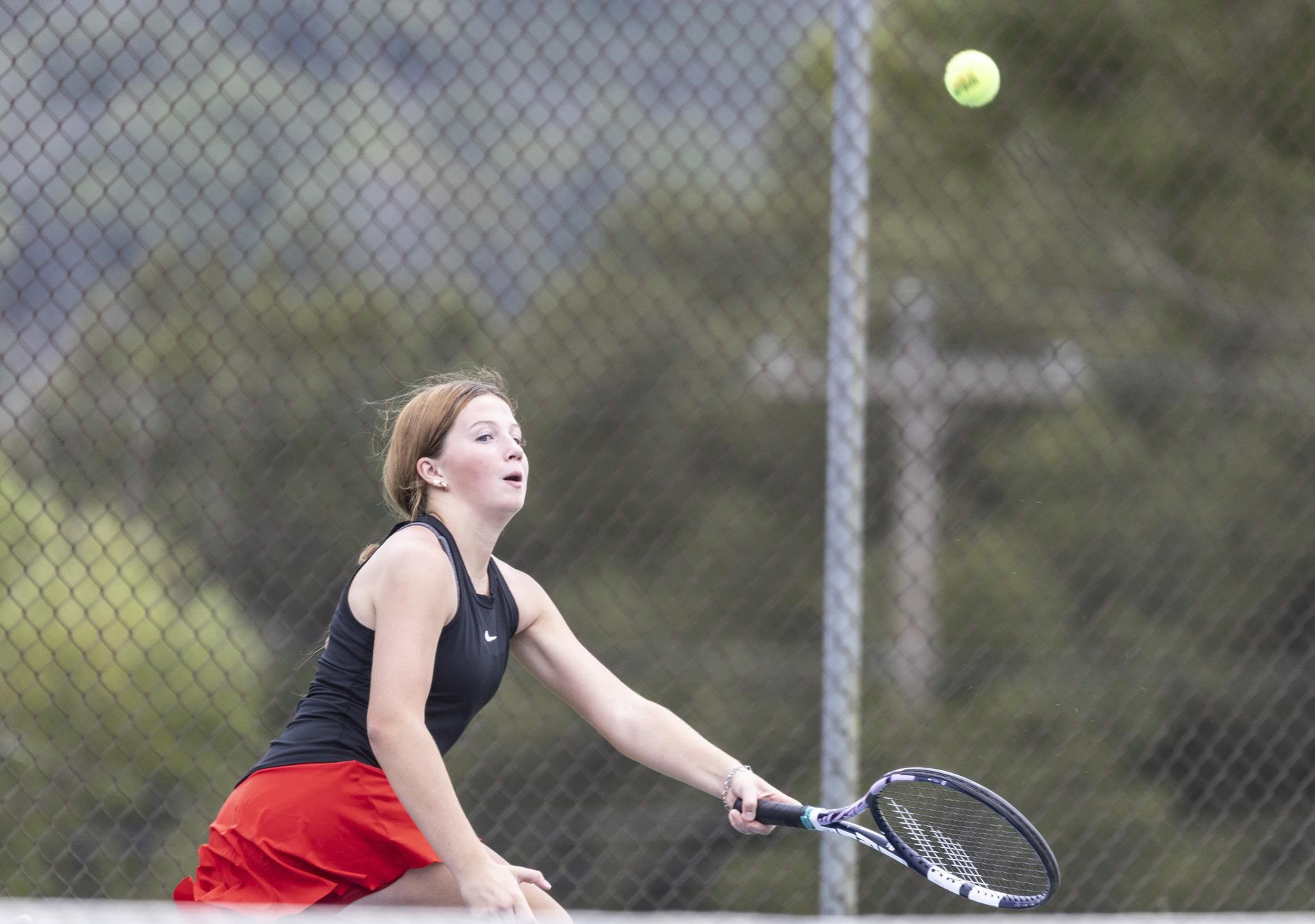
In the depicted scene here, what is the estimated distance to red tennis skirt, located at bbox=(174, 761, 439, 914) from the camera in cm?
182

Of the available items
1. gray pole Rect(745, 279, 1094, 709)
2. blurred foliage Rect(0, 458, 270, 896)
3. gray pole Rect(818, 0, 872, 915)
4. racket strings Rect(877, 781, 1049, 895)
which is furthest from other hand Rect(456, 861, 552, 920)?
gray pole Rect(745, 279, 1094, 709)

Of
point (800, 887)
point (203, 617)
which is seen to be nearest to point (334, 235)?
point (203, 617)

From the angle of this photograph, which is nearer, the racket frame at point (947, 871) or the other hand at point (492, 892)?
the other hand at point (492, 892)

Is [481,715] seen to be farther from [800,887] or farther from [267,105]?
[267,105]

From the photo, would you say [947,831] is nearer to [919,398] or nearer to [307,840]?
[307,840]

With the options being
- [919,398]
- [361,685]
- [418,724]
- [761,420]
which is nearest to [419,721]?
[418,724]

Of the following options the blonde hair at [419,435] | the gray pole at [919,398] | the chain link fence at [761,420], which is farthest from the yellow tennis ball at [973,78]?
the blonde hair at [419,435]

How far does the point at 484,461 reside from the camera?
6.44 feet

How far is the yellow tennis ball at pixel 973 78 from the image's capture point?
4.00 metres

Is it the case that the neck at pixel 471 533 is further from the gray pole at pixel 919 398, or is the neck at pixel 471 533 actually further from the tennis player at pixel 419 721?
the gray pole at pixel 919 398

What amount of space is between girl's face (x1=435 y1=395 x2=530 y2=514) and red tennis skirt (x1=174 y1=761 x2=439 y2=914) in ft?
1.26

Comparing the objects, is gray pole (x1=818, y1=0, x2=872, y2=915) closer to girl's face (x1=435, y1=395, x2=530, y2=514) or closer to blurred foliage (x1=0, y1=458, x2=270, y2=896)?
girl's face (x1=435, y1=395, x2=530, y2=514)

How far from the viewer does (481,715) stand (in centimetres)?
568

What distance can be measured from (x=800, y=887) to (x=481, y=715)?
1387 millimetres
